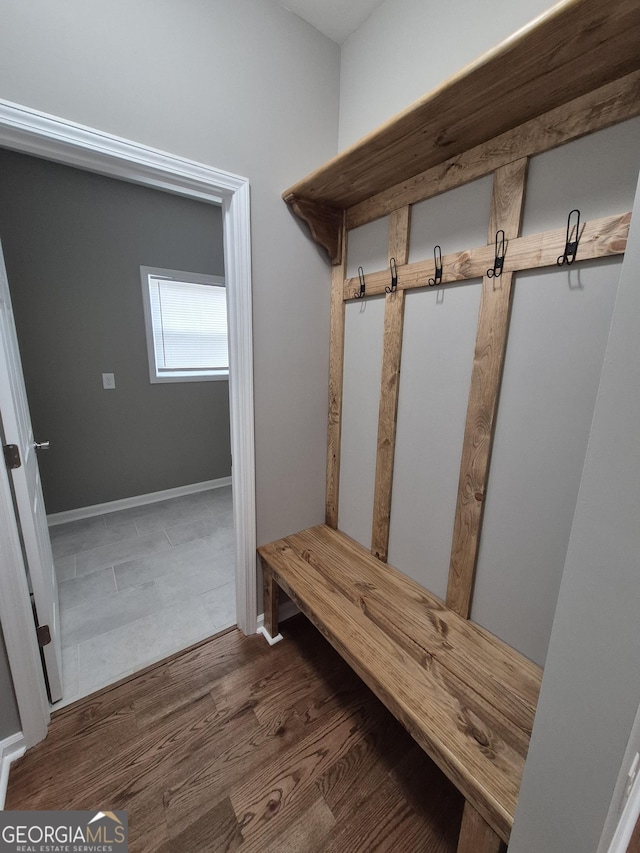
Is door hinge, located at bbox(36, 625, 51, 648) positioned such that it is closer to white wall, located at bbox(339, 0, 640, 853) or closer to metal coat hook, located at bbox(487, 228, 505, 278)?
white wall, located at bbox(339, 0, 640, 853)

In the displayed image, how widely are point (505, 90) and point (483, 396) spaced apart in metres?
0.82

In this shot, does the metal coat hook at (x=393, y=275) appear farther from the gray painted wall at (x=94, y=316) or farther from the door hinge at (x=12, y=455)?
the gray painted wall at (x=94, y=316)

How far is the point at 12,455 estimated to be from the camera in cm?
118

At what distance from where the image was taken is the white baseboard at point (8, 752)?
117 cm

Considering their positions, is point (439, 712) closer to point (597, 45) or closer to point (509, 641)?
point (509, 641)

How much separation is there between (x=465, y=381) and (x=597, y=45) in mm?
836

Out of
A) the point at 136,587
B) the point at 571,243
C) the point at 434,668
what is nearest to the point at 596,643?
the point at 434,668

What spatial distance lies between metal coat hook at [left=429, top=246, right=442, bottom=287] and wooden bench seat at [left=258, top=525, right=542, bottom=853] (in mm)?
1256

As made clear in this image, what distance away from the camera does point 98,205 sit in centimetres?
264

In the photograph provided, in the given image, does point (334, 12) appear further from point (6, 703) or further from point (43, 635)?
point (6, 703)

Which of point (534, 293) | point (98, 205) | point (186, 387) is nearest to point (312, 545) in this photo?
point (534, 293)

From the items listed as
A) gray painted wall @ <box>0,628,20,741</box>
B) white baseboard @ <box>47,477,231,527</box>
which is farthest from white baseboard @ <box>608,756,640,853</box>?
white baseboard @ <box>47,477,231,527</box>

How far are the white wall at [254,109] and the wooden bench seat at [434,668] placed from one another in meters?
0.43

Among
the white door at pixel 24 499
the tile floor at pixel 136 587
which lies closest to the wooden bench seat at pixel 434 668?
the tile floor at pixel 136 587
